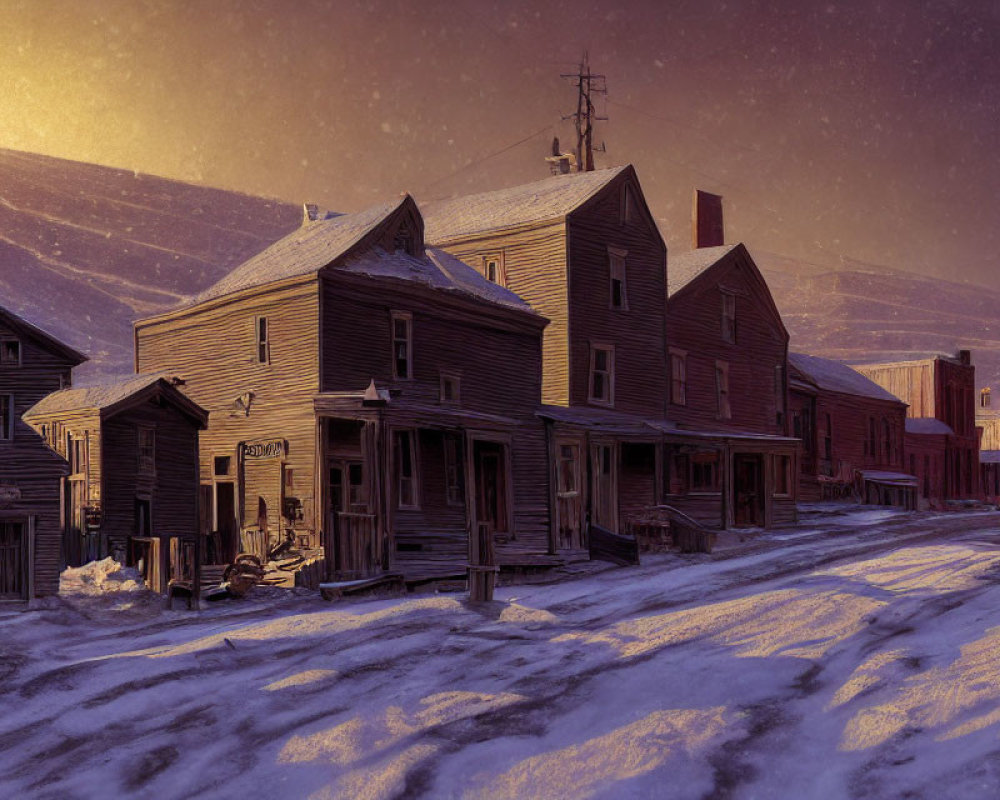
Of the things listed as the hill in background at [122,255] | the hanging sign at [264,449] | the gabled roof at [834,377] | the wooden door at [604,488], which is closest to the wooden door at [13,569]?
the hanging sign at [264,449]

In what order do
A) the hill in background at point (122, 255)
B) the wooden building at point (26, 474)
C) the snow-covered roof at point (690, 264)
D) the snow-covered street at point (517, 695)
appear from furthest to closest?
the hill in background at point (122, 255)
the snow-covered roof at point (690, 264)
the wooden building at point (26, 474)
the snow-covered street at point (517, 695)

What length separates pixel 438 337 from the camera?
33.0 metres

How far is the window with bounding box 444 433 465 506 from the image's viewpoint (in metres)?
32.4

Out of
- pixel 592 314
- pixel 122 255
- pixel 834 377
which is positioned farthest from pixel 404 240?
pixel 122 255

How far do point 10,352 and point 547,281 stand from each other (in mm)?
16559

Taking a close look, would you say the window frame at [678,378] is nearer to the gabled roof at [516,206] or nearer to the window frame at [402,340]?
the gabled roof at [516,206]

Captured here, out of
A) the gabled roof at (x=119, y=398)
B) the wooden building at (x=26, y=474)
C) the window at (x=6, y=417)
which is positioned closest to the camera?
the wooden building at (x=26, y=474)

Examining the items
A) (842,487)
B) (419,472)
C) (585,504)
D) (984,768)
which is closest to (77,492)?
(419,472)

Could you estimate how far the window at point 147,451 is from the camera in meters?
32.7

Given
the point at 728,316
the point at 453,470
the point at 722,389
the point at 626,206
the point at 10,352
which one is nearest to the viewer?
the point at 10,352

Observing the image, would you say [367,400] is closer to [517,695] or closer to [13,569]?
[13,569]

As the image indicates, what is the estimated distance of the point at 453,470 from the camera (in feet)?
107

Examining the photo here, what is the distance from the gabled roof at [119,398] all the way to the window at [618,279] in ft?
43.8

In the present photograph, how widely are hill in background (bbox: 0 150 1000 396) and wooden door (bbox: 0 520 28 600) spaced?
9695cm
